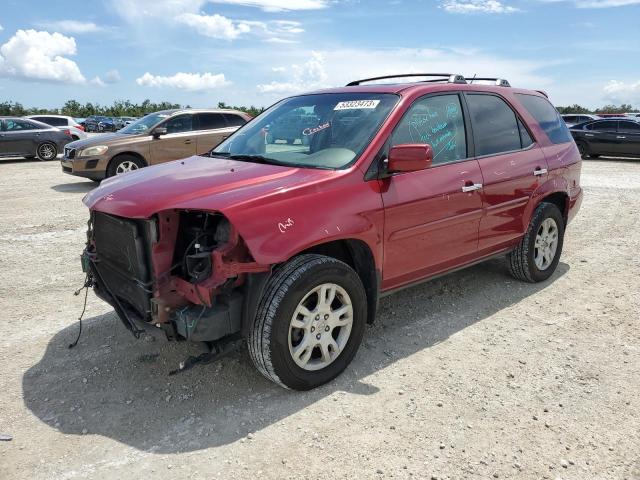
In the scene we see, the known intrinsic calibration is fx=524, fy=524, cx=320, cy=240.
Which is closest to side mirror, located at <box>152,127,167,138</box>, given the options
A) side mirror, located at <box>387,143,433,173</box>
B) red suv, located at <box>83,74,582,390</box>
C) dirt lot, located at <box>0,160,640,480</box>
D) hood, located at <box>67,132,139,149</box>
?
hood, located at <box>67,132,139,149</box>

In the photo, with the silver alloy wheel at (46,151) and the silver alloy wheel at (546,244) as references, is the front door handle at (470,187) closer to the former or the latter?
the silver alloy wheel at (546,244)

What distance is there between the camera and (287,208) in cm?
298

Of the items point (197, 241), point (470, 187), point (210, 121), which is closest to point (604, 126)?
point (210, 121)

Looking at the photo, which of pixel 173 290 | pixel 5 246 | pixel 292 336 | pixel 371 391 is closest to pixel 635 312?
pixel 371 391

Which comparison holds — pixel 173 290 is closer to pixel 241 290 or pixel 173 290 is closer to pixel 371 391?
pixel 241 290

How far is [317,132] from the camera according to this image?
12.4 ft

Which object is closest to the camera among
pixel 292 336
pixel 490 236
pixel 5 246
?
pixel 292 336

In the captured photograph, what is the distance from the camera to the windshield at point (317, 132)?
3534 mm

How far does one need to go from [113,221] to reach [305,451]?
1786mm

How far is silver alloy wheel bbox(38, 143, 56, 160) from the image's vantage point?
653 inches

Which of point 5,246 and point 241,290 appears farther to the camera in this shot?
point 5,246

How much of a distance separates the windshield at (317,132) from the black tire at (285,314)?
696 mm

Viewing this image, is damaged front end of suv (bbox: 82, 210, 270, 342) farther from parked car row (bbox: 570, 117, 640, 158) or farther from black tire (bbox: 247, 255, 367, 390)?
parked car row (bbox: 570, 117, 640, 158)

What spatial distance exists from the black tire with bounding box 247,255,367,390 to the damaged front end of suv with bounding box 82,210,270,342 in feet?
0.29
